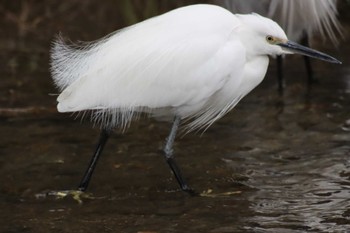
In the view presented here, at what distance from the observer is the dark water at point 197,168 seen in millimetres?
4465

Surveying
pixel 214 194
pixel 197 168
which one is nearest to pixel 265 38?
pixel 214 194

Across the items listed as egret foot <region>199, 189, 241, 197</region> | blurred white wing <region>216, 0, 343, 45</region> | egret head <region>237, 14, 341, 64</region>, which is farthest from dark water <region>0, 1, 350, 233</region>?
egret head <region>237, 14, 341, 64</region>

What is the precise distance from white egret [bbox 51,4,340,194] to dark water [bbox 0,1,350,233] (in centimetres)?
34

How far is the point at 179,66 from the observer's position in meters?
4.59

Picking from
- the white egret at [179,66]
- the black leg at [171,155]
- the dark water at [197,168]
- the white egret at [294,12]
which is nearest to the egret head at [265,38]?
the white egret at [179,66]

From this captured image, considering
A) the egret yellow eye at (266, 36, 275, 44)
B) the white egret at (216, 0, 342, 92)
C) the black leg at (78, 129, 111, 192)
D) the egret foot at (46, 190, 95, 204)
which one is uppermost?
the egret yellow eye at (266, 36, 275, 44)

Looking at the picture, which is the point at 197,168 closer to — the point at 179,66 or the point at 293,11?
the point at 179,66

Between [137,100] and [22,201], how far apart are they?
32.1 inches

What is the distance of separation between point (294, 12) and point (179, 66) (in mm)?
2692

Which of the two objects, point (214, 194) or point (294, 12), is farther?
point (294, 12)

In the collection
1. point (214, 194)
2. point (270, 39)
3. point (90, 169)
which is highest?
point (270, 39)

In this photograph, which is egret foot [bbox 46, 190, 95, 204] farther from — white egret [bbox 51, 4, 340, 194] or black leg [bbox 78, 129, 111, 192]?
white egret [bbox 51, 4, 340, 194]

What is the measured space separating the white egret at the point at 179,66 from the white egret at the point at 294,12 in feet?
7.67

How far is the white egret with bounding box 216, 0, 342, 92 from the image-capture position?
23.0 feet
